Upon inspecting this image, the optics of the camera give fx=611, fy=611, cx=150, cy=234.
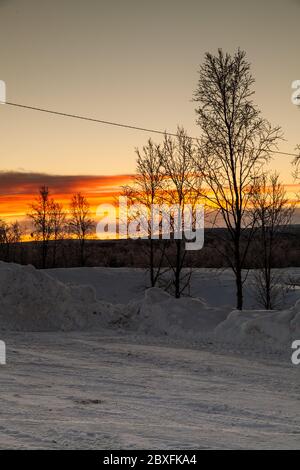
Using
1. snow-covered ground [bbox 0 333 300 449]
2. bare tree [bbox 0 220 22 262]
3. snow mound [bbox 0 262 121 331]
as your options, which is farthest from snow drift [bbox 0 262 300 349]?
bare tree [bbox 0 220 22 262]

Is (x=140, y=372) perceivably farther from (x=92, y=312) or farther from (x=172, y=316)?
(x=92, y=312)

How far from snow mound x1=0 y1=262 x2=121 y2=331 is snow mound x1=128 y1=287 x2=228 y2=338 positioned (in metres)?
0.88

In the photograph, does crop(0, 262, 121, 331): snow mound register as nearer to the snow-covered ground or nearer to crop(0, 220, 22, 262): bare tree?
the snow-covered ground

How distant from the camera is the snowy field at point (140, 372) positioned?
7.03 m

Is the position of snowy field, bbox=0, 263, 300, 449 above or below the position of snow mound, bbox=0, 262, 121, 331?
below

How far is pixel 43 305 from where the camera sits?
1942 centimetres

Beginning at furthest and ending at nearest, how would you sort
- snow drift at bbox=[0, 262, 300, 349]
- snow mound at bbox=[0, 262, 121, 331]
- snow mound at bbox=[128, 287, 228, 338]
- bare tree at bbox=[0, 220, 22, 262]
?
bare tree at bbox=[0, 220, 22, 262] → snow mound at bbox=[0, 262, 121, 331] → snow mound at bbox=[128, 287, 228, 338] → snow drift at bbox=[0, 262, 300, 349]

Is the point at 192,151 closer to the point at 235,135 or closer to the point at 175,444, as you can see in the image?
the point at 235,135

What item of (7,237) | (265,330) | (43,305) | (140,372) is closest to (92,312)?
(43,305)

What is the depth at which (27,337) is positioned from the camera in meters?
16.7

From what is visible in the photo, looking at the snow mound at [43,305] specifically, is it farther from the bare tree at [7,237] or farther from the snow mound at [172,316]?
the bare tree at [7,237]

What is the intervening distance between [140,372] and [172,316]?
282 inches

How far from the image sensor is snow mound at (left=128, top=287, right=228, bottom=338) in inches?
706

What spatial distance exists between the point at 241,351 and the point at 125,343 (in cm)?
319
